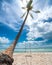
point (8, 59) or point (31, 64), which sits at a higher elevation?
point (8, 59)

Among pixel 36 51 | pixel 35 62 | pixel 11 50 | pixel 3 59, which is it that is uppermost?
pixel 3 59

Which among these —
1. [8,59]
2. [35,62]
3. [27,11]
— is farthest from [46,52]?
[8,59]

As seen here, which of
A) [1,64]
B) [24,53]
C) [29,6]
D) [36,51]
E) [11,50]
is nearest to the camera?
[1,64]

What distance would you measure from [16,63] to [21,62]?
2.52 ft

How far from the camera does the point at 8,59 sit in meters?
12.3

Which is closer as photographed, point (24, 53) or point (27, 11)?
point (27, 11)

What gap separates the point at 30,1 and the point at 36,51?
15.5 metres

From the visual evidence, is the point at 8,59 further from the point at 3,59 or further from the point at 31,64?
the point at 31,64

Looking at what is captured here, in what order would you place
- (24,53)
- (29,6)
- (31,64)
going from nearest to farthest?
(29,6)
(31,64)
(24,53)

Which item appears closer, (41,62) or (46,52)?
(41,62)

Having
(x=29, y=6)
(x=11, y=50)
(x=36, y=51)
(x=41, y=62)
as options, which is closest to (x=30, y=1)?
(x=29, y=6)

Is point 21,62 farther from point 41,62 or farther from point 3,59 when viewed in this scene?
point 3,59

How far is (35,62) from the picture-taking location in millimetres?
22594

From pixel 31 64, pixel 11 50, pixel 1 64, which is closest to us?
pixel 1 64
